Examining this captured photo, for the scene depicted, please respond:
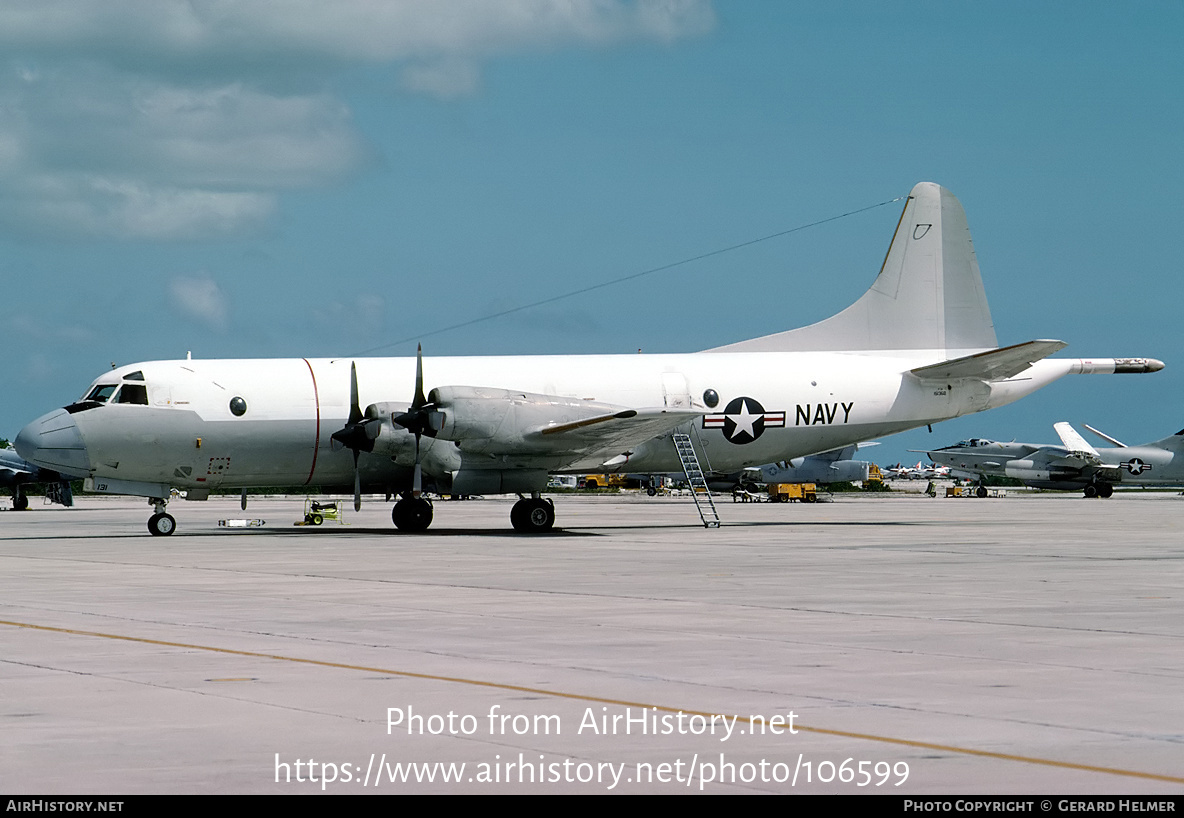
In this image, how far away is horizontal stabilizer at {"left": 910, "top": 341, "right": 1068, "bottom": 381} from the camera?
36.5 m

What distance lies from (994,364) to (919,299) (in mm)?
3426

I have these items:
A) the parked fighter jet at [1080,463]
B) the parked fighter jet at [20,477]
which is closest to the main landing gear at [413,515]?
the parked fighter jet at [20,477]

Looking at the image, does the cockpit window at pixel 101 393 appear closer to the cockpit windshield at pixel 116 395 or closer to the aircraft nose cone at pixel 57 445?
the cockpit windshield at pixel 116 395

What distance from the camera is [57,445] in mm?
32625

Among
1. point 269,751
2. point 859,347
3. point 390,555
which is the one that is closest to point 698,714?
point 269,751

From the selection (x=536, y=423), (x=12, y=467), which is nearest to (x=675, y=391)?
(x=536, y=423)

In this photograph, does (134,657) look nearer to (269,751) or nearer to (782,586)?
(269,751)

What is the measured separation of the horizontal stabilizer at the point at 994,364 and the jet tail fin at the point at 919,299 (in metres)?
1.61

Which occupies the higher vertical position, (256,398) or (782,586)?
(256,398)

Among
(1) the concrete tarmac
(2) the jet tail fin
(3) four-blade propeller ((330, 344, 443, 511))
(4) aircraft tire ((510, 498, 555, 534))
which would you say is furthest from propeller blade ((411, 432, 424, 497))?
(2) the jet tail fin

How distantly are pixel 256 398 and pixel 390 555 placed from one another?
9.36 meters

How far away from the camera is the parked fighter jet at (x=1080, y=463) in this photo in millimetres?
77375

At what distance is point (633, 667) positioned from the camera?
10.9 metres

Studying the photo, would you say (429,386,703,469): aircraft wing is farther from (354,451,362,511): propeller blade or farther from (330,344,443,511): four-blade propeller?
(354,451,362,511): propeller blade
